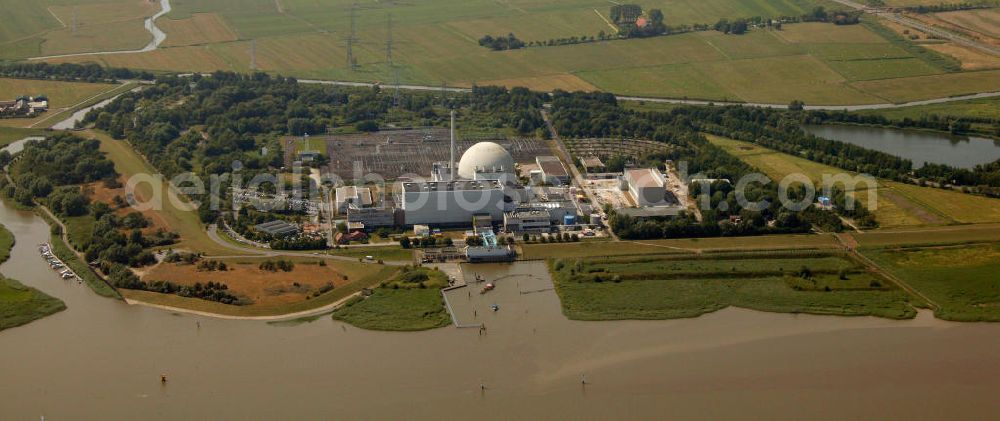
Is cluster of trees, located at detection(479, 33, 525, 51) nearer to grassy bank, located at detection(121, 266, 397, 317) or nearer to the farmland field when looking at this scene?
the farmland field

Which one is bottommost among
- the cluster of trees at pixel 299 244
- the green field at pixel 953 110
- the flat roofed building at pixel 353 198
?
the cluster of trees at pixel 299 244

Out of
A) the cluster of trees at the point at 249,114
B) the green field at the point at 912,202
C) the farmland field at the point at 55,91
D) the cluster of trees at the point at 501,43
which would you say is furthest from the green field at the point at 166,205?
the cluster of trees at the point at 501,43

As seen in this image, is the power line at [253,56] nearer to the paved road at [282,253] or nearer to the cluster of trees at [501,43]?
the cluster of trees at [501,43]

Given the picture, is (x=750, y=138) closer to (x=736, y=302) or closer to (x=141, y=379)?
(x=736, y=302)

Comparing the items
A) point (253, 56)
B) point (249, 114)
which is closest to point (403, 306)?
point (249, 114)

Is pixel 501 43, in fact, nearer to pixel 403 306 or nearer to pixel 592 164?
pixel 592 164

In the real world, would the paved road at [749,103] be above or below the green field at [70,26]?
below

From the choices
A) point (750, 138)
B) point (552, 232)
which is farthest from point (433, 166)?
point (750, 138)
